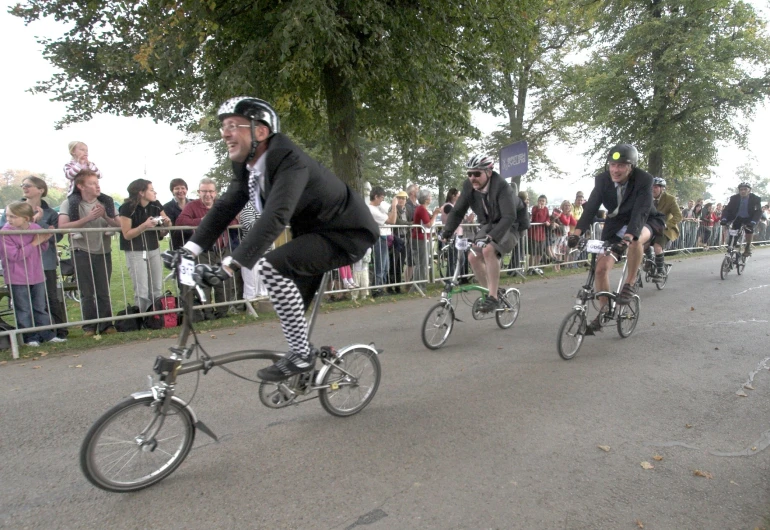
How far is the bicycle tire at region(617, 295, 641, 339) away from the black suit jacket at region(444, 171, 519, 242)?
1.68 m

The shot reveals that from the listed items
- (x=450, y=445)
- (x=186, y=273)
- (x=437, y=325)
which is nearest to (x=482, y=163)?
(x=437, y=325)

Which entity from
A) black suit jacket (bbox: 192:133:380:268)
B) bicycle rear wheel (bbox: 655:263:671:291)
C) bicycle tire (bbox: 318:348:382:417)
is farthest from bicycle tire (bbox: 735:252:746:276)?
black suit jacket (bbox: 192:133:380:268)

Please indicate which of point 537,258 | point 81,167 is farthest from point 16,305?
point 537,258

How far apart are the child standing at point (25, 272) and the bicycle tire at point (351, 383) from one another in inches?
171

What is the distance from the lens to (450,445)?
362 cm

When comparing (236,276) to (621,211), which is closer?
(621,211)

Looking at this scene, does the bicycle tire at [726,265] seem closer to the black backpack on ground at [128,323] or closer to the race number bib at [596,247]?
the race number bib at [596,247]

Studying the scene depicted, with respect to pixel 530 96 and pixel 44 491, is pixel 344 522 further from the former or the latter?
pixel 530 96

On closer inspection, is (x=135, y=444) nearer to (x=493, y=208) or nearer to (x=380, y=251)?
(x=493, y=208)

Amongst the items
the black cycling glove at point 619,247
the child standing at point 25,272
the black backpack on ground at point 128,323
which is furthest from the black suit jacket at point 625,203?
the child standing at point 25,272

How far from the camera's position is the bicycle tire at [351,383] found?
393cm

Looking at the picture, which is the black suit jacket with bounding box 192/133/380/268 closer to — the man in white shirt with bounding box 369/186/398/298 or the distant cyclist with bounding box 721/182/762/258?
the man in white shirt with bounding box 369/186/398/298

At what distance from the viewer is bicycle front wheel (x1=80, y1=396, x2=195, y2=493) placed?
2846 mm

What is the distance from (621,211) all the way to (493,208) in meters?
1.45
